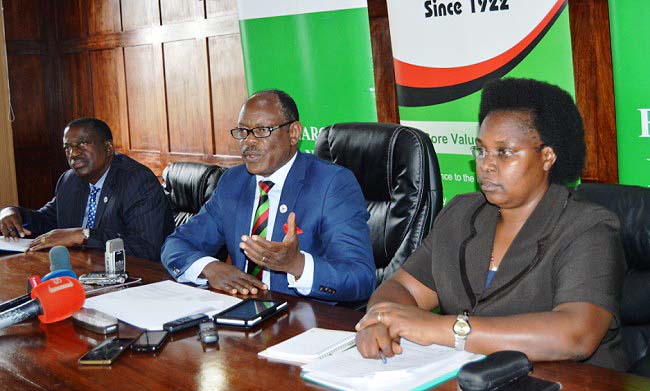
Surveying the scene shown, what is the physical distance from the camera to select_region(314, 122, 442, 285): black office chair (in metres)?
2.63

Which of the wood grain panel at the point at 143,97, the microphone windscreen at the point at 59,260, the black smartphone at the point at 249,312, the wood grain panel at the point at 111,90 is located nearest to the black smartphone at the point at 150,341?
the black smartphone at the point at 249,312

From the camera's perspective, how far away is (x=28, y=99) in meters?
7.26

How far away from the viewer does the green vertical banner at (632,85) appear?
290 cm

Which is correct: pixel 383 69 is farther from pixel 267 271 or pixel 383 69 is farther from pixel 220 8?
pixel 267 271

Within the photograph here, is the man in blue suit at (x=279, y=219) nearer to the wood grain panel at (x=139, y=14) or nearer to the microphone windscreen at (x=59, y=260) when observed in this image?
the microphone windscreen at (x=59, y=260)

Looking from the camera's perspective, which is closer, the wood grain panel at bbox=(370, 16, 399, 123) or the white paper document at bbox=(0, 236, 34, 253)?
the white paper document at bbox=(0, 236, 34, 253)

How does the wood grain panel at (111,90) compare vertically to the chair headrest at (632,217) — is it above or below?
above

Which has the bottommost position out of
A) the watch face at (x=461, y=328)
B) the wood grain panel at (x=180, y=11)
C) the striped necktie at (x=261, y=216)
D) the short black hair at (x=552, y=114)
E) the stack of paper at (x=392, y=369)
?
the stack of paper at (x=392, y=369)

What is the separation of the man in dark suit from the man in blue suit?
0.71 m

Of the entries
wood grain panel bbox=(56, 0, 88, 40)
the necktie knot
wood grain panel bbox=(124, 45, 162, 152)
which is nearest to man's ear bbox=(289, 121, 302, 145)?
the necktie knot

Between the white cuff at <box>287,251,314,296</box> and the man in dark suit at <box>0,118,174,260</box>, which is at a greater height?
the man in dark suit at <box>0,118,174,260</box>

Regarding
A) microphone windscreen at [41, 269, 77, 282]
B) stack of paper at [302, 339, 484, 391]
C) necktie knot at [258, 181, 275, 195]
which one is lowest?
stack of paper at [302, 339, 484, 391]

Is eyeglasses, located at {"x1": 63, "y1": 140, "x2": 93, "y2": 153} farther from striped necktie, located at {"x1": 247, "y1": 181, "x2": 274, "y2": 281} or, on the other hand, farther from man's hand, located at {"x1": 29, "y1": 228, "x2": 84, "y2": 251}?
striped necktie, located at {"x1": 247, "y1": 181, "x2": 274, "y2": 281}

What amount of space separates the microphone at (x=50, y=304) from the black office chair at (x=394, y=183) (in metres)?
1.03
